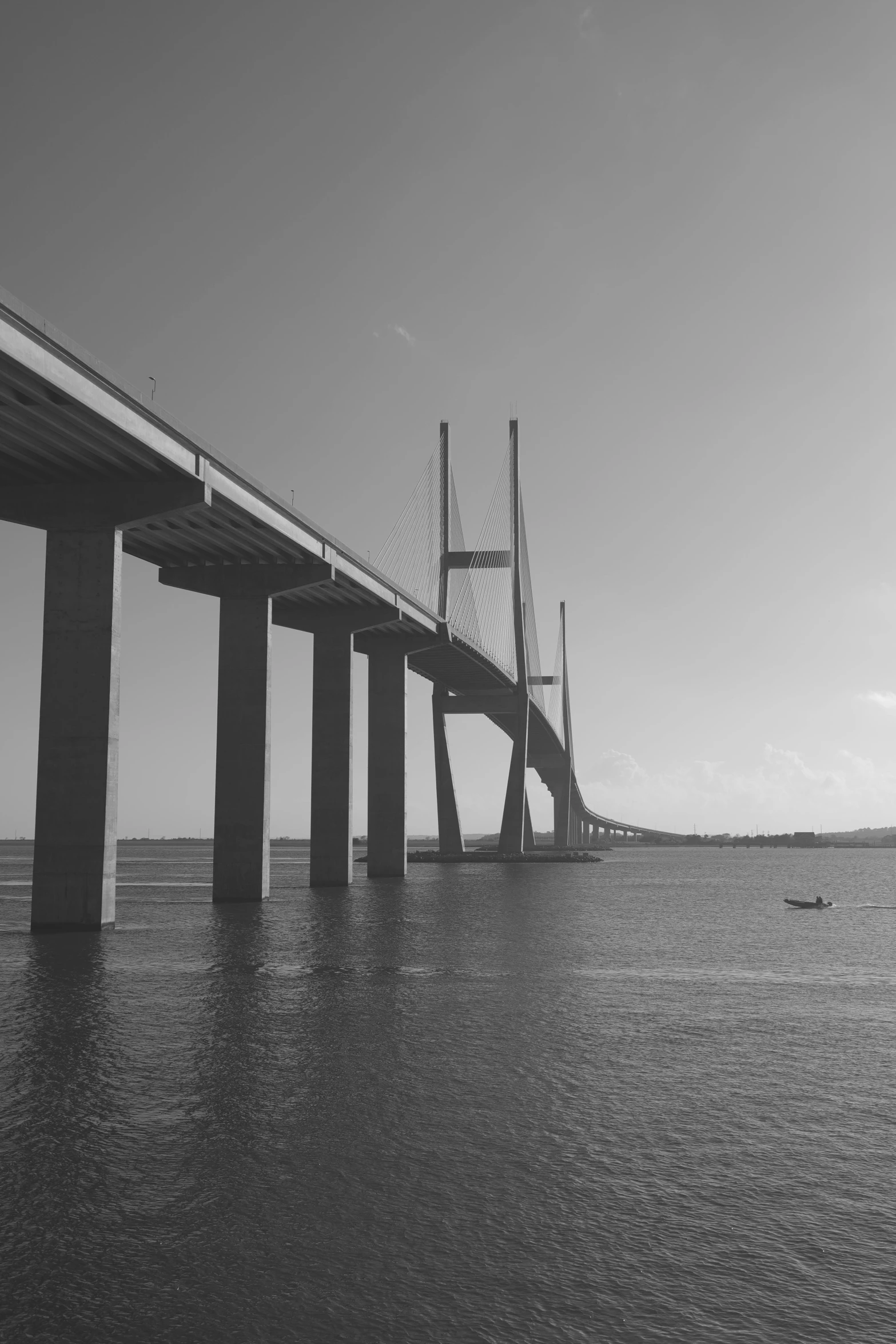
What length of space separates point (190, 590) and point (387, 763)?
22601 mm

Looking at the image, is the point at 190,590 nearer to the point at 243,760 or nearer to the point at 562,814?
the point at 243,760

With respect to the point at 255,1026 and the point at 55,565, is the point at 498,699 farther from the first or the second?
the point at 255,1026

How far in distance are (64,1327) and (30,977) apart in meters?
16.8

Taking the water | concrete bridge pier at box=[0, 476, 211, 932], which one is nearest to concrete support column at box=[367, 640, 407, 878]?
concrete bridge pier at box=[0, 476, 211, 932]

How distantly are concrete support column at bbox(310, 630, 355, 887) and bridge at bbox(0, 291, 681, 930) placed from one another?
0.09 metres

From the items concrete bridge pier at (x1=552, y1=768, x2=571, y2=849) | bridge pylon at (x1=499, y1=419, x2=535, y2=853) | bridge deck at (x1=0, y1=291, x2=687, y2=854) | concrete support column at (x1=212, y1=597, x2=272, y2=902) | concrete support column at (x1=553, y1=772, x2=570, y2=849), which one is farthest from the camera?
concrete support column at (x1=553, y1=772, x2=570, y2=849)

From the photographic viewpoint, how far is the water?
7297 mm

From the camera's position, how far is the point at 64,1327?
6.88 metres

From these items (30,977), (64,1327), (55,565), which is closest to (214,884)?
(55,565)

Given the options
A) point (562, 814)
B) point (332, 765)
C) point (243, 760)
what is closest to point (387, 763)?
point (332, 765)

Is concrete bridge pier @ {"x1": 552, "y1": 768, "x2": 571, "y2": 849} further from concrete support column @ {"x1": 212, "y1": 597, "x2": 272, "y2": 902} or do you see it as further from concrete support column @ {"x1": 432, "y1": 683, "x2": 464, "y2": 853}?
concrete support column @ {"x1": 212, "y1": 597, "x2": 272, "y2": 902}

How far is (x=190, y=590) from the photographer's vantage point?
46.1 meters

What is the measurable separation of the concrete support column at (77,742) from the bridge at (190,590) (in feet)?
0.17

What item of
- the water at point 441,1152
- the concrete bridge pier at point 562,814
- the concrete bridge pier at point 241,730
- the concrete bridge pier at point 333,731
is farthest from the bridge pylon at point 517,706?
the water at point 441,1152
